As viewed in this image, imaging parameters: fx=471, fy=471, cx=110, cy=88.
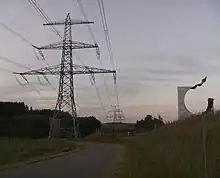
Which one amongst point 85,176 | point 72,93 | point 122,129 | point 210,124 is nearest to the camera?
point 210,124

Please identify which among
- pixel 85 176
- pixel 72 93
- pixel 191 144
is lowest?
pixel 85 176

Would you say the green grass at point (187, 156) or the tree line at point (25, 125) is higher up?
the tree line at point (25, 125)

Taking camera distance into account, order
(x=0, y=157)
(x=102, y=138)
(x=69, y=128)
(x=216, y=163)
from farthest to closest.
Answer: (x=102, y=138), (x=69, y=128), (x=0, y=157), (x=216, y=163)

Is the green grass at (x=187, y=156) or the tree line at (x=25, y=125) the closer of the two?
the green grass at (x=187, y=156)

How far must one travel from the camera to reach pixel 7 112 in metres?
115

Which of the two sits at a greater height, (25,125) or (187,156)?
(25,125)

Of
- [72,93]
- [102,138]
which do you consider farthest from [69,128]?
[72,93]

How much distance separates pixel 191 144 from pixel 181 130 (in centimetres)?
353

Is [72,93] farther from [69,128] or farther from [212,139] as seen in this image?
[212,139]

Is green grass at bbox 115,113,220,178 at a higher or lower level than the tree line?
lower

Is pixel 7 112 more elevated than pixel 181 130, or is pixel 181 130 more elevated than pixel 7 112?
pixel 7 112

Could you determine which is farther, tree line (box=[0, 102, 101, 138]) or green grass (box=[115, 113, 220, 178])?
tree line (box=[0, 102, 101, 138])

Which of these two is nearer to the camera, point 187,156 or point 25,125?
point 187,156

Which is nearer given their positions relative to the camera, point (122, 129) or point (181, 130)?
point (181, 130)
